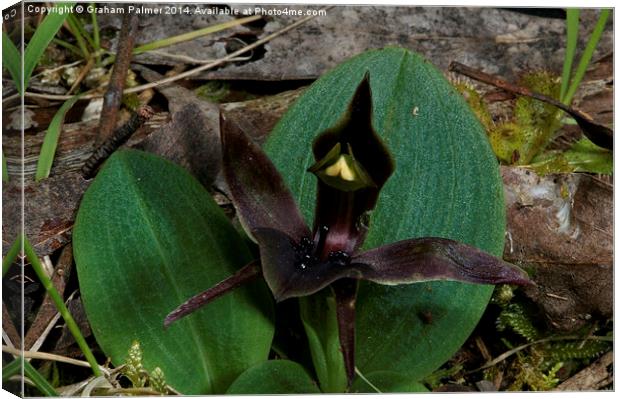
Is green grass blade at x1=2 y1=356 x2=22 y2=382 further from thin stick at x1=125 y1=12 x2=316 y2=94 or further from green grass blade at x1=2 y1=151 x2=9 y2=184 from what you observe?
thin stick at x1=125 y1=12 x2=316 y2=94

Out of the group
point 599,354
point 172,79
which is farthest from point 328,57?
point 599,354

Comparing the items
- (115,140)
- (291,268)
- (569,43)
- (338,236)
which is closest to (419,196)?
(338,236)

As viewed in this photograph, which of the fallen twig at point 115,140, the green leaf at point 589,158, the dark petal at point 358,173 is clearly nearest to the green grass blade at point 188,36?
the fallen twig at point 115,140

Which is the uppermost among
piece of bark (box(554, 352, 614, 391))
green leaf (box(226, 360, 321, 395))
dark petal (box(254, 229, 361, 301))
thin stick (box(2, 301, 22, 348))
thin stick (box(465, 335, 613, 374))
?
dark petal (box(254, 229, 361, 301))

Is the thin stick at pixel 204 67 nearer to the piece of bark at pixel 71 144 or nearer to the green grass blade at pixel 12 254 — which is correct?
the piece of bark at pixel 71 144

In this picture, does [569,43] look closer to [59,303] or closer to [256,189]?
[256,189]

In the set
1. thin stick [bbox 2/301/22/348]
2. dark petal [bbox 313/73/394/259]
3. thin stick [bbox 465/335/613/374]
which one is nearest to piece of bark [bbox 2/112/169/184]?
thin stick [bbox 2/301/22/348]

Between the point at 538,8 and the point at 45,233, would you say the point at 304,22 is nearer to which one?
the point at 538,8
